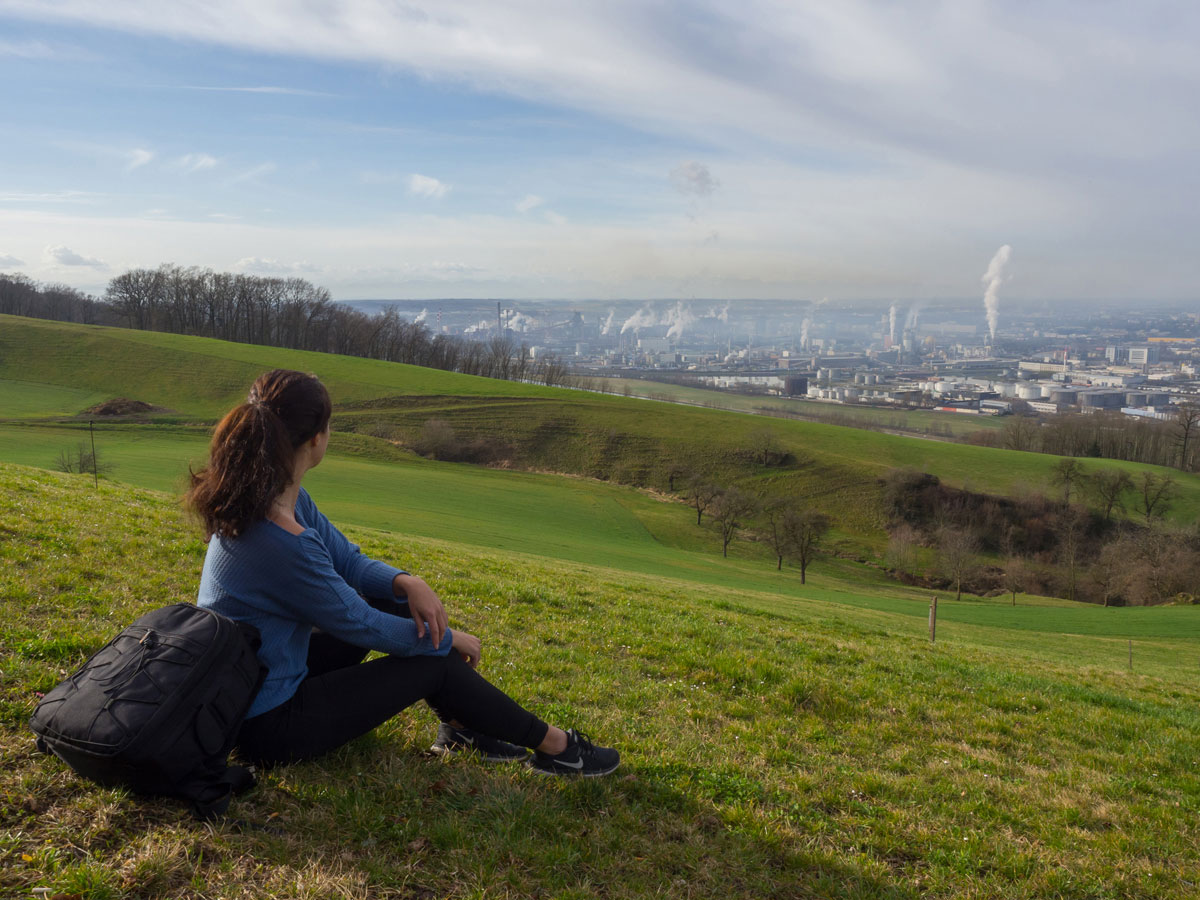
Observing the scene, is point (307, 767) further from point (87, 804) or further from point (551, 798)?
point (551, 798)

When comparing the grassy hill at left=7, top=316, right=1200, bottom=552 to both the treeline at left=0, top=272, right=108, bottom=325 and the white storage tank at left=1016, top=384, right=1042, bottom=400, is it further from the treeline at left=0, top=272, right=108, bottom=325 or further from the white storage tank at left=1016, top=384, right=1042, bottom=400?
the white storage tank at left=1016, top=384, right=1042, bottom=400

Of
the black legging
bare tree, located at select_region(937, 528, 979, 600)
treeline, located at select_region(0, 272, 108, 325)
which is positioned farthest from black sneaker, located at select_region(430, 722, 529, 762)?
treeline, located at select_region(0, 272, 108, 325)

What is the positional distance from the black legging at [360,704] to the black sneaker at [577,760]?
20 centimetres

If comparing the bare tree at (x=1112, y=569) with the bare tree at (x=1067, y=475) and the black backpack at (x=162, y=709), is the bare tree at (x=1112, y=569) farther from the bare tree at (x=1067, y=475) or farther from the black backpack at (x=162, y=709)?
the black backpack at (x=162, y=709)

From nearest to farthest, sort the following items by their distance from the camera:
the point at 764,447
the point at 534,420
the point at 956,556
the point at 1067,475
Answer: the point at 956,556 < the point at 1067,475 < the point at 764,447 < the point at 534,420

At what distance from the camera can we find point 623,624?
408 inches

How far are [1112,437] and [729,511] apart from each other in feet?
240

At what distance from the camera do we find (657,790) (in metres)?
4.95

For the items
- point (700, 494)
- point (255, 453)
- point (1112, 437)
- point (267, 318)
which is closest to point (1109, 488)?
point (1112, 437)

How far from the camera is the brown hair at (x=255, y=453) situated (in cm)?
403

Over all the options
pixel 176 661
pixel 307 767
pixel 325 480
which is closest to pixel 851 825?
pixel 307 767

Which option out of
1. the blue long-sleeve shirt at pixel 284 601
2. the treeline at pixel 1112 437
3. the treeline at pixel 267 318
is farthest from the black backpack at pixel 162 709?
the treeline at pixel 267 318

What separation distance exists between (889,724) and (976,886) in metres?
2.95

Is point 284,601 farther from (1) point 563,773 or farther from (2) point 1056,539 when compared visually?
(2) point 1056,539
